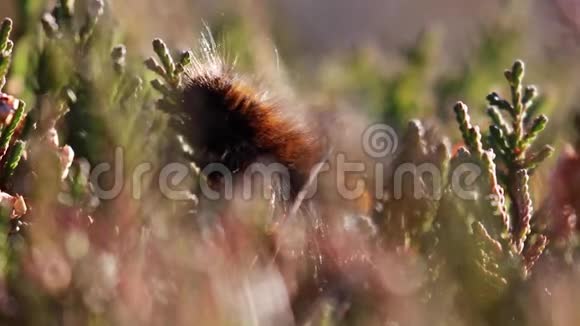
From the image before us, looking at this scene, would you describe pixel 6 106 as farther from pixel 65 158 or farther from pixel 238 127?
pixel 238 127

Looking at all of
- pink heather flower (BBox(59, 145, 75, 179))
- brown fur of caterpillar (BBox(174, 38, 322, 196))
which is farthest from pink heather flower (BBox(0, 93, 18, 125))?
brown fur of caterpillar (BBox(174, 38, 322, 196))

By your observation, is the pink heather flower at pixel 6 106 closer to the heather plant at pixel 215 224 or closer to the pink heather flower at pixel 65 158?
the heather plant at pixel 215 224

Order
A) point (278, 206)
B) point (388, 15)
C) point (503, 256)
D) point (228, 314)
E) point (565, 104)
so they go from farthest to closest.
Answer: point (388, 15)
point (565, 104)
point (278, 206)
point (503, 256)
point (228, 314)

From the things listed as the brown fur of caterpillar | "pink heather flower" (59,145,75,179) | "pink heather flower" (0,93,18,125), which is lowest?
"pink heather flower" (59,145,75,179)

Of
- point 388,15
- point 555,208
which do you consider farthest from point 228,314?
point 388,15

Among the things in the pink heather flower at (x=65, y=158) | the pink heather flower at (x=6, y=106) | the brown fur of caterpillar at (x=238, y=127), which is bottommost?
the pink heather flower at (x=65, y=158)

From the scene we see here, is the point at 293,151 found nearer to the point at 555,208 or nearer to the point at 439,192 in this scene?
the point at 439,192

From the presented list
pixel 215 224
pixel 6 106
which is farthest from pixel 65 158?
pixel 215 224

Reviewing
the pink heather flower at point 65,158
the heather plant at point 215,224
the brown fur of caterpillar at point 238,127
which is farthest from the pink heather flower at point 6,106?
the brown fur of caterpillar at point 238,127

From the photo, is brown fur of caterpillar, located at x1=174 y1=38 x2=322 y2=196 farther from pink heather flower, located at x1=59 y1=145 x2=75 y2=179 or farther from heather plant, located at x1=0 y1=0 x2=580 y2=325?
pink heather flower, located at x1=59 y1=145 x2=75 y2=179
